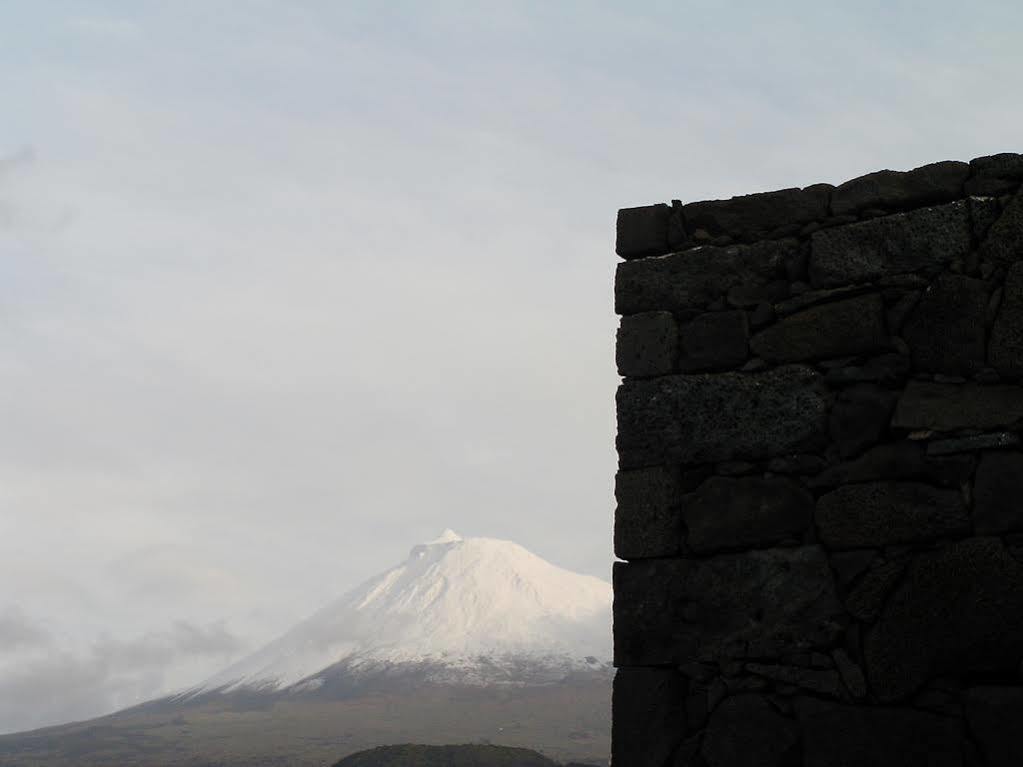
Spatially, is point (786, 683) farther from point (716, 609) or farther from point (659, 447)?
point (659, 447)

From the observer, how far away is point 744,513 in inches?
205

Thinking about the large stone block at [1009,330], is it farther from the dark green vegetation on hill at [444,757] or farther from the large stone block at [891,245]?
the dark green vegetation on hill at [444,757]

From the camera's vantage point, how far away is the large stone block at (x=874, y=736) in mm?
4570

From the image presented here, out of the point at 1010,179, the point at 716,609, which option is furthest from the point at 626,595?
the point at 1010,179

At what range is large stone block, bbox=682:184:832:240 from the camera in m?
5.46

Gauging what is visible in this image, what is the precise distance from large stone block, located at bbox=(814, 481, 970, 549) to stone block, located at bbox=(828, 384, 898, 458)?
0.62 ft

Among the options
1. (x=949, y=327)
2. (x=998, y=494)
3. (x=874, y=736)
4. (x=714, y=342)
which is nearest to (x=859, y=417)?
(x=949, y=327)

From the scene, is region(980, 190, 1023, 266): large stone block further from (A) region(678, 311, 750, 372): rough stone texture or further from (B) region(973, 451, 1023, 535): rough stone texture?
(A) region(678, 311, 750, 372): rough stone texture

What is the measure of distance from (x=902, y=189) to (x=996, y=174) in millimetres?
387

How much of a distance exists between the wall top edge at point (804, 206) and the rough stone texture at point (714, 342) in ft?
1.28

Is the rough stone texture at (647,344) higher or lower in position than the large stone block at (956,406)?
higher

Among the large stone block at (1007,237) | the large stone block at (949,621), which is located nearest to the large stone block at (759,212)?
→ the large stone block at (1007,237)

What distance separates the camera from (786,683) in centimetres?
494

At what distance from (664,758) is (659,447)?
1353 millimetres
